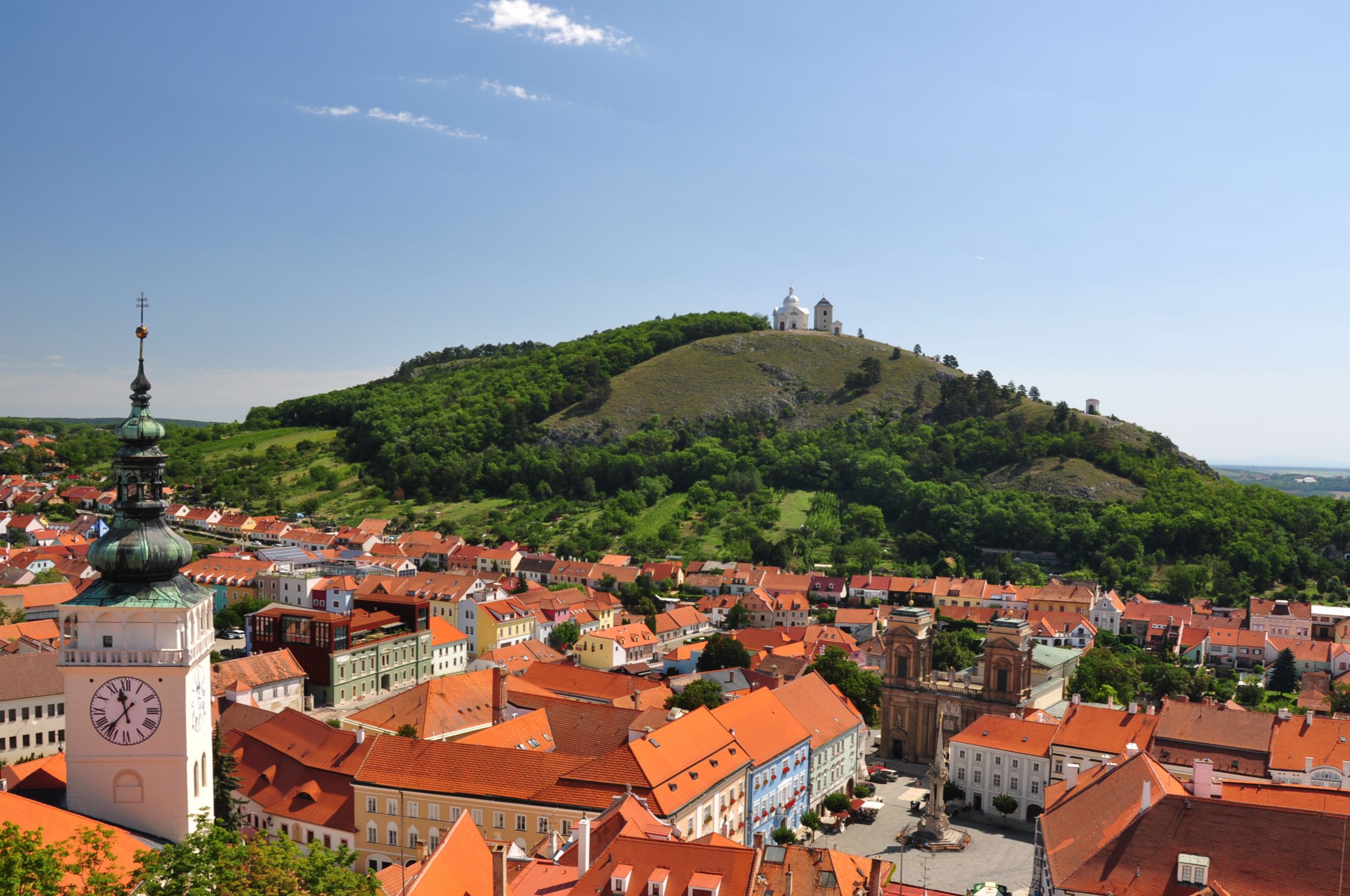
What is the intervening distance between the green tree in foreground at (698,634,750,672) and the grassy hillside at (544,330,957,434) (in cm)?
8837

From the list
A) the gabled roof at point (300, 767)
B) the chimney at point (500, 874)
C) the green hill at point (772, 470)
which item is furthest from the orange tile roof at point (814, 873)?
the green hill at point (772, 470)

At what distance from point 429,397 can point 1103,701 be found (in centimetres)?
13274

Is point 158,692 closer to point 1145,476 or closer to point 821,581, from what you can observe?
point 821,581

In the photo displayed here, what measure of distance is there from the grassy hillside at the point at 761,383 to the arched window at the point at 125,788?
131 meters

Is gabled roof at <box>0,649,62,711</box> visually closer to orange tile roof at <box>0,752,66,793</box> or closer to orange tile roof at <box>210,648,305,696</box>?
orange tile roof at <box>210,648,305,696</box>

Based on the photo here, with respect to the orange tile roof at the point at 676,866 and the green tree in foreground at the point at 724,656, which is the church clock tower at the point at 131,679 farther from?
the green tree in foreground at the point at 724,656

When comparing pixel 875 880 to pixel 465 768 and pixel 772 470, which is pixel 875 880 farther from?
pixel 772 470

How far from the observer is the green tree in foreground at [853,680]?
57000 millimetres

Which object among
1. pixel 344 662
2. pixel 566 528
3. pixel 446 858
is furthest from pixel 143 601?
pixel 566 528

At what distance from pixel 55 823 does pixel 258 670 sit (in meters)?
34.3

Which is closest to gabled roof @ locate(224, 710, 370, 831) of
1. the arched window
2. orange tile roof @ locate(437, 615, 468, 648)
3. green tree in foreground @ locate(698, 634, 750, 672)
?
the arched window

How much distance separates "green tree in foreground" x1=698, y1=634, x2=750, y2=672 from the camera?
2420 inches

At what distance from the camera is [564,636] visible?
73062 mm

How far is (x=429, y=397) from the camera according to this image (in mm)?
170125
